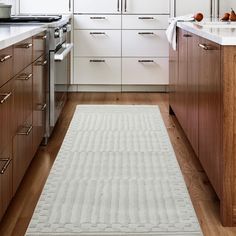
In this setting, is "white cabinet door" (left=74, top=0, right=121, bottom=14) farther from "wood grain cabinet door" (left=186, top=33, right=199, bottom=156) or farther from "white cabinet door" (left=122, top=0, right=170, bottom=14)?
"wood grain cabinet door" (left=186, top=33, right=199, bottom=156)

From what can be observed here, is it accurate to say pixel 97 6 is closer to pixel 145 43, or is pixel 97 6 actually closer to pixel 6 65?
pixel 145 43

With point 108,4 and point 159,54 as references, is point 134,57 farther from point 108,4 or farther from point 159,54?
point 108,4

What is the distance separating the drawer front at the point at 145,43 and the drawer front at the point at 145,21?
2.2 inches

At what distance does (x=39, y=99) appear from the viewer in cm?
326

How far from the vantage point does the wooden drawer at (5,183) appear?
6.72 ft

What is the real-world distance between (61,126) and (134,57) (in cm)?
180

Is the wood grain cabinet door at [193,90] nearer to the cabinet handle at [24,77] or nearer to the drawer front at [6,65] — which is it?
the cabinet handle at [24,77]

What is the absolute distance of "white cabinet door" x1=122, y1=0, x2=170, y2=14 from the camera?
554cm

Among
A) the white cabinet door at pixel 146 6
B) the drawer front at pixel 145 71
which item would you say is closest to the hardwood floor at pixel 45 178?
the drawer front at pixel 145 71

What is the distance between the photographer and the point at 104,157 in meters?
3.19

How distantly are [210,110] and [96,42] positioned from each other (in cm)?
334

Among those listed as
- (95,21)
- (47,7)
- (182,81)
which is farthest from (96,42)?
(182,81)

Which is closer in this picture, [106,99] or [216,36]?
[216,36]

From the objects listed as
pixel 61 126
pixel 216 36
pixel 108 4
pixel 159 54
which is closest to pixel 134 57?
pixel 159 54
